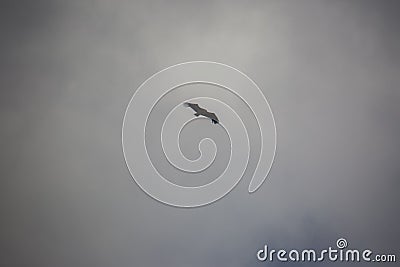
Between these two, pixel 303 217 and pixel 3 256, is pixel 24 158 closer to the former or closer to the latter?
pixel 3 256

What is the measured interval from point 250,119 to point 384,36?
2.89 ft

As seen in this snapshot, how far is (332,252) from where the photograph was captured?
9.40 ft

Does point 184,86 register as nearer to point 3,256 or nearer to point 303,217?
point 303,217

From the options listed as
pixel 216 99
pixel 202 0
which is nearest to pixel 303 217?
pixel 216 99

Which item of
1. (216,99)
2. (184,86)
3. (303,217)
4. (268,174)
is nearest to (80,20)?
(184,86)

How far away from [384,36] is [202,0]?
1.03 metres

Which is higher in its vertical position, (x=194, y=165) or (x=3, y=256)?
(x=194, y=165)

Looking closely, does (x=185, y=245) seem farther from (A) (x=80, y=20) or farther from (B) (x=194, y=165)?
(A) (x=80, y=20)

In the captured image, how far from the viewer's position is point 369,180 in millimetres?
2904

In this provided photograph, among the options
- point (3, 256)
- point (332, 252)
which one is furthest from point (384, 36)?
point (3, 256)

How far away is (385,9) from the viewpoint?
2975mm

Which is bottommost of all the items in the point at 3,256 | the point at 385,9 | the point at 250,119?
the point at 3,256

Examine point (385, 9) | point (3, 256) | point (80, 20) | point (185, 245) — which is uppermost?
point (385, 9)

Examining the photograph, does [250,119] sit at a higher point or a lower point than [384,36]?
lower
